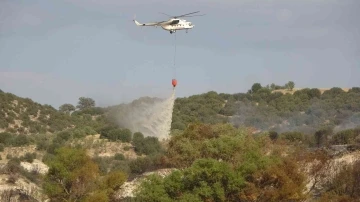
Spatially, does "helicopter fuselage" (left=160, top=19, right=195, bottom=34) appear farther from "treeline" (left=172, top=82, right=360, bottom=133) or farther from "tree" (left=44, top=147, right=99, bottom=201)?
"treeline" (left=172, top=82, right=360, bottom=133)

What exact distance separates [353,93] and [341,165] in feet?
238

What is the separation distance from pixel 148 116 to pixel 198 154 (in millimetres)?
31563

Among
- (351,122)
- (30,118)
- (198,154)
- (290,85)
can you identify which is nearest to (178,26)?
(198,154)

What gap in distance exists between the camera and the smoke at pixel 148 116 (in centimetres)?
8543

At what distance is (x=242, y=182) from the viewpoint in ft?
162

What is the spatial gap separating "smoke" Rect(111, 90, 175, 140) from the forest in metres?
0.66

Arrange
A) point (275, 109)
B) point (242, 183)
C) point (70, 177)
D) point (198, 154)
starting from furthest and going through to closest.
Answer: point (275, 109)
point (198, 154)
point (70, 177)
point (242, 183)

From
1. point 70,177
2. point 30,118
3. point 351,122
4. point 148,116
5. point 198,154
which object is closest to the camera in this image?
point 70,177

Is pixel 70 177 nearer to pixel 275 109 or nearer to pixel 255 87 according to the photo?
pixel 275 109

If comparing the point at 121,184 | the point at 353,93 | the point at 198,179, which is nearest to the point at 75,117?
the point at 353,93

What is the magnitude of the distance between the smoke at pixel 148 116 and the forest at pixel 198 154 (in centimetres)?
66

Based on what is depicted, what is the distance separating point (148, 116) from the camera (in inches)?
3642

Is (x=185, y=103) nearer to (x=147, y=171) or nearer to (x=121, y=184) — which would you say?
(x=147, y=171)

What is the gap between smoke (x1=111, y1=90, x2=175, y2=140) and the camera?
8543cm
